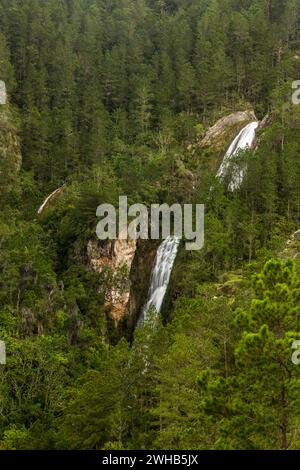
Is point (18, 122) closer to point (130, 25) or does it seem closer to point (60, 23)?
point (60, 23)

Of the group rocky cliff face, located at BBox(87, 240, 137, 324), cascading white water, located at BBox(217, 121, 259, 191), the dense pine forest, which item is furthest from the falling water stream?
rocky cliff face, located at BBox(87, 240, 137, 324)

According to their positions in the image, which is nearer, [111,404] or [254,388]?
[254,388]

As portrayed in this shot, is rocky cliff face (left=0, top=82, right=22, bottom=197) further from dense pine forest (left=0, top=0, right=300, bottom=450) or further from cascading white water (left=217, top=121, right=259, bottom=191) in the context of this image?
cascading white water (left=217, top=121, right=259, bottom=191)

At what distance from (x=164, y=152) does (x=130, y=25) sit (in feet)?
116

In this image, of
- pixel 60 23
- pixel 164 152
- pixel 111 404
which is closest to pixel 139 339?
pixel 111 404

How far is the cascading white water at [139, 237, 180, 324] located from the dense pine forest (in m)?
0.74

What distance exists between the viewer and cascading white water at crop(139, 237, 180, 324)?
4578cm

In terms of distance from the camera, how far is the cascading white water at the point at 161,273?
150ft

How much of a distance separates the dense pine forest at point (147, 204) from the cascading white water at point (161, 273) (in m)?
0.74

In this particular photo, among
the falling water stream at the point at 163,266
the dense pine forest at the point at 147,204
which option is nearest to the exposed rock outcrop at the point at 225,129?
the dense pine forest at the point at 147,204

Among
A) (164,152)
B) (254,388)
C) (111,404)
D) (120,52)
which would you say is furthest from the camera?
(120,52)

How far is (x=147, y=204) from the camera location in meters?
52.5

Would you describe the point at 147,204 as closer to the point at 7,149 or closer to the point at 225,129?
the point at 225,129

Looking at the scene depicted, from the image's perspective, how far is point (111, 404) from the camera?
91.6 ft
